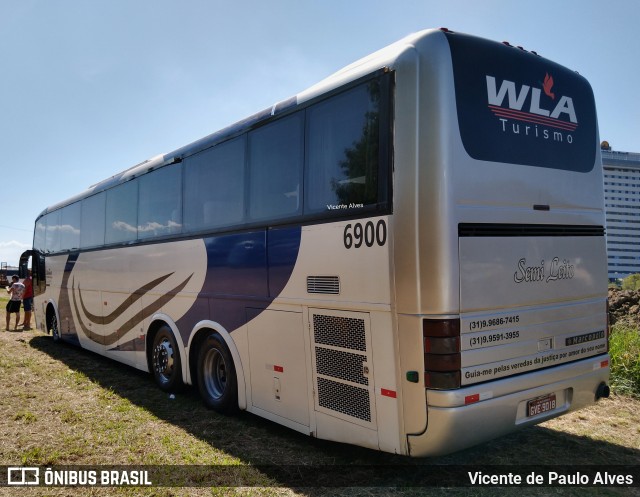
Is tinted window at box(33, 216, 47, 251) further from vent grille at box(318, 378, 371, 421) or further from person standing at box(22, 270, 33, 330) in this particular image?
vent grille at box(318, 378, 371, 421)

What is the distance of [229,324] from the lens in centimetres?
605

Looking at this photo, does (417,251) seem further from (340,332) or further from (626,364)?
(626,364)

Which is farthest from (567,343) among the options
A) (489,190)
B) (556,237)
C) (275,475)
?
(275,475)

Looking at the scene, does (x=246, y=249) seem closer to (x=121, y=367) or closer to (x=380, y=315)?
(x=380, y=315)

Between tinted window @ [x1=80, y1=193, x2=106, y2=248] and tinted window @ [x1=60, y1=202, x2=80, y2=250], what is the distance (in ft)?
1.16

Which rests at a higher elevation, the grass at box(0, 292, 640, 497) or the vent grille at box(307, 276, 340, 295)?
the vent grille at box(307, 276, 340, 295)

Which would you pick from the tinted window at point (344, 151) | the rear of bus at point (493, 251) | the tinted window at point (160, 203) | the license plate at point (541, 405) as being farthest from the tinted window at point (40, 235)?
the license plate at point (541, 405)

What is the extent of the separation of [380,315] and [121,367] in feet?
24.2

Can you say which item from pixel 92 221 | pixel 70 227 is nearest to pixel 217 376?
pixel 92 221

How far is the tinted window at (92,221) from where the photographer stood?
982cm

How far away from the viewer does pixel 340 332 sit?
4.52m

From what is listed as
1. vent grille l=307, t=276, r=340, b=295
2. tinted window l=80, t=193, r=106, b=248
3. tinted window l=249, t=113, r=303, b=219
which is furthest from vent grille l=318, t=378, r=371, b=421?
tinted window l=80, t=193, r=106, b=248

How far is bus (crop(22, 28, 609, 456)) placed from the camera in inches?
154

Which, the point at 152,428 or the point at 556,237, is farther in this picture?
the point at 152,428
